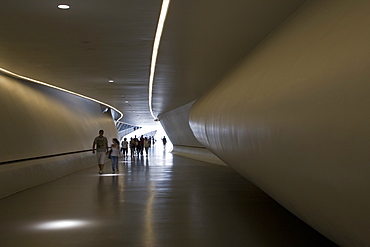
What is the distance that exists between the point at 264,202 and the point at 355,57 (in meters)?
7.66

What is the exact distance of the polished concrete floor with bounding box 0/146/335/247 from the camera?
22.5ft

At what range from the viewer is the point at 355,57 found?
3.32m

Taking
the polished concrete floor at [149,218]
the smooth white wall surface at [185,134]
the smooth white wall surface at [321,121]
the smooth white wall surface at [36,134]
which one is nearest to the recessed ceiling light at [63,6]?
the smooth white wall surface at [321,121]

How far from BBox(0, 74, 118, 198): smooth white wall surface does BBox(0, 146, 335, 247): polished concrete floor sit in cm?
77

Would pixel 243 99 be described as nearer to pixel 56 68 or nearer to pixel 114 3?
pixel 114 3

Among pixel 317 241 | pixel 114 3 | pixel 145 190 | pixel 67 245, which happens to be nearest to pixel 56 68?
pixel 145 190

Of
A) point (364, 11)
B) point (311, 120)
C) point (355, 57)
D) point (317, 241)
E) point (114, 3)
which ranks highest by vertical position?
point (114, 3)

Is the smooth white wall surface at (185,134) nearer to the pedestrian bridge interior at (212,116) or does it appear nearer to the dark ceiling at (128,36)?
the pedestrian bridge interior at (212,116)

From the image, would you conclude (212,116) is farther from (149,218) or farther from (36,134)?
(36,134)

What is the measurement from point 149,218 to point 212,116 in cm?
287

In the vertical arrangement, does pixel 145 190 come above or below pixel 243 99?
below

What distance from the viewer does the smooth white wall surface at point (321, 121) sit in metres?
3.23

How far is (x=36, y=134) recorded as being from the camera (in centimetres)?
1625

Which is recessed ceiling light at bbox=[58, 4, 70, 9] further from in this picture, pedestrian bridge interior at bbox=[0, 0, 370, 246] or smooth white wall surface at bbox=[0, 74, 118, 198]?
smooth white wall surface at bbox=[0, 74, 118, 198]
